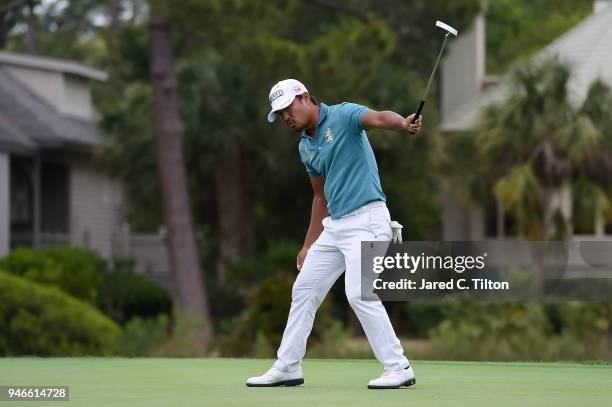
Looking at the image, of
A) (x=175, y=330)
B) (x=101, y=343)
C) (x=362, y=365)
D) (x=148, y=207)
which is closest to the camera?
(x=362, y=365)

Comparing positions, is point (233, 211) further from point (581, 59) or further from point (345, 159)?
point (345, 159)

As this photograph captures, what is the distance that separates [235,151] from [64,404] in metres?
23.6

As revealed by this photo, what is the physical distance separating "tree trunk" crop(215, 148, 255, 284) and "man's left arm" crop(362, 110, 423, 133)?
24493 millimetres

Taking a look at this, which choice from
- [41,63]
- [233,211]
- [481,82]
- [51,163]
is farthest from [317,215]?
[481,82]

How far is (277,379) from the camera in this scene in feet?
29.6

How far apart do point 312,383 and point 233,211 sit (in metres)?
24.1

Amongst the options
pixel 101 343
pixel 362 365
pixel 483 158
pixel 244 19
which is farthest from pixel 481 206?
pixel 362 365

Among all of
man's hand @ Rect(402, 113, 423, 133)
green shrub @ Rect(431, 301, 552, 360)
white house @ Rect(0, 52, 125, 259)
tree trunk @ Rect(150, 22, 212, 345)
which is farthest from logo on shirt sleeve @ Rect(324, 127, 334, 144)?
white house @ Rect(0, 52, 125, 259)

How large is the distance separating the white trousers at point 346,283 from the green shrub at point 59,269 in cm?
1606

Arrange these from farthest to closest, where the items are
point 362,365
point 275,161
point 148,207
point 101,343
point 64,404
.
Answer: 1. point 148,207
2. point 275,161
3. point 101,343
4. point 362,365
5. point 64,404

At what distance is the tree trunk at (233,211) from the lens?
1309 inches

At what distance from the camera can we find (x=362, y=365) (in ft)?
37.8

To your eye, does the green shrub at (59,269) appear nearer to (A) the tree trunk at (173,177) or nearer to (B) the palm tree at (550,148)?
(A) the tree trunk at (173,177)

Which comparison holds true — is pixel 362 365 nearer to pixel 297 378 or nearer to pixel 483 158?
pixel 297 378
